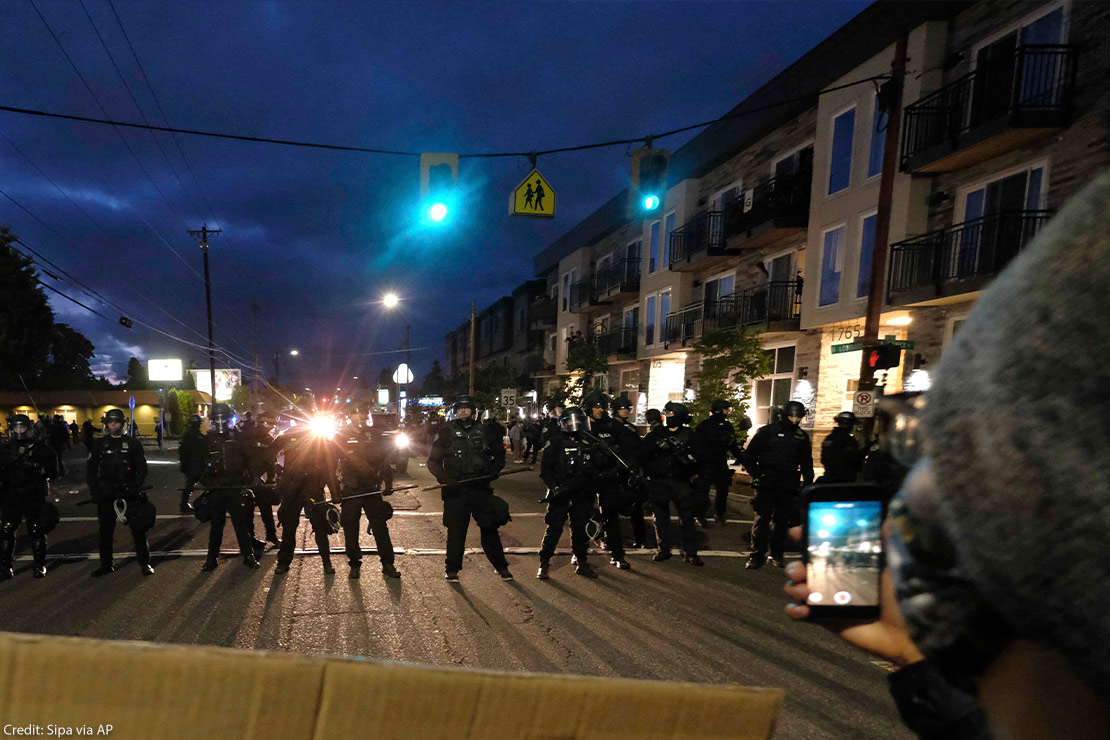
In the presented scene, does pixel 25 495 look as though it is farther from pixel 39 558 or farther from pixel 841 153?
pixel 841 153

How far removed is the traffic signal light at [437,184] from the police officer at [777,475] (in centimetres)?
598

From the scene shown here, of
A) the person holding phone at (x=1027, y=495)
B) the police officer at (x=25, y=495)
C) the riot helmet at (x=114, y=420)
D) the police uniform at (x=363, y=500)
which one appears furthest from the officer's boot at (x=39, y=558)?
the person holding phone at (x=1027, y=495)

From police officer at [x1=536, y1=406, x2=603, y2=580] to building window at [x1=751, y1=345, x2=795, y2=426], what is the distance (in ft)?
32.2

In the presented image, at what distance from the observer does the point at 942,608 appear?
0.62 m

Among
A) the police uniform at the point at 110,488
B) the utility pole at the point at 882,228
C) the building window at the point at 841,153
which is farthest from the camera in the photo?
the building window at the point at 841,153

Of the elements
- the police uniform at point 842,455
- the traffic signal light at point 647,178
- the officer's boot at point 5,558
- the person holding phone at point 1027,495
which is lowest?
the officer's boot at point 5,558

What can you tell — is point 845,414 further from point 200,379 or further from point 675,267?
point 200,379

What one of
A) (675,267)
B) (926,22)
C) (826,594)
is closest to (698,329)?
(675,267)

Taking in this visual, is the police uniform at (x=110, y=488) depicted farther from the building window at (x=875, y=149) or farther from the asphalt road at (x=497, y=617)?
the building window at (x=875, y=149)

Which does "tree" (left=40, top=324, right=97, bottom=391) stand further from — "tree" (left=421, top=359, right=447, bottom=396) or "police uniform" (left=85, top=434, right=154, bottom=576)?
"police uniform" (left=85, top=434, right=154, bottom=576)

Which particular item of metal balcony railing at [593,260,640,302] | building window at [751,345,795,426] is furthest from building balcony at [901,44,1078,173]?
metal balcony railing at [593,260,640,302]

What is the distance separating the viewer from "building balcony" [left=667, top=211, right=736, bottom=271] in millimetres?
17964

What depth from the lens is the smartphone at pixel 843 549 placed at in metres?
0.99

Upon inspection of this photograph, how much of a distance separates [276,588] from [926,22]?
49.4 feet
